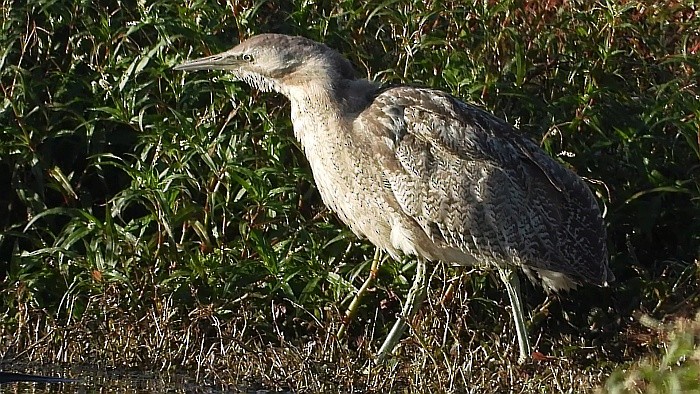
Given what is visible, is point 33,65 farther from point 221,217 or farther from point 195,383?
point 195,383

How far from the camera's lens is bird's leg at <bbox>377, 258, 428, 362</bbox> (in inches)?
293

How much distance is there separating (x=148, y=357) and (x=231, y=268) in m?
0.64

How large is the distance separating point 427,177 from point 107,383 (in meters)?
1.79

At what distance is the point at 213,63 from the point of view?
760 cm

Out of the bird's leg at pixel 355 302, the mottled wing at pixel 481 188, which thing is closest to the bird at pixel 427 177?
the mottled wing at pixel 481 188

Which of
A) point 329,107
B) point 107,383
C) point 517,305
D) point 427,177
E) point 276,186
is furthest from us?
point 276,186

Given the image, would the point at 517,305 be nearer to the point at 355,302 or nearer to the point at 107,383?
the point at 355,302

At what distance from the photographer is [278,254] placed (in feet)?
25.6

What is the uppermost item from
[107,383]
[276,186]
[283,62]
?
[283,62]

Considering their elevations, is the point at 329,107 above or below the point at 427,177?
above

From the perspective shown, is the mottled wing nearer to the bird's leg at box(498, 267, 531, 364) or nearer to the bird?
the bird

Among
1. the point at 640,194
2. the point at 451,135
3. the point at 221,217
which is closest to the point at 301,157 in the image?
the point at 221,217

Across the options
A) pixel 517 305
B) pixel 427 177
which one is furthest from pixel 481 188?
pixel 517 305

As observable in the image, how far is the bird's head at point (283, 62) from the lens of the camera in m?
7.58
